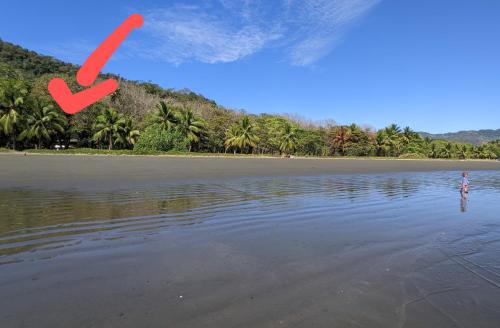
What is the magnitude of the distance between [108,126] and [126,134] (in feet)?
8.45

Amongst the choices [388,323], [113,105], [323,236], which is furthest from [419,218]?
[113,105]

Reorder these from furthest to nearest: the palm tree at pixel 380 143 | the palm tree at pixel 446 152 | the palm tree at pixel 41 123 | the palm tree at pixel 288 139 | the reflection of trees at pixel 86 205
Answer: the palm tree at pixel 446 152 < the palm tree at pixel 380 143 < the palm tree at pixel 288 139 < the palm tree at pixel 41 123 < the reflection of trees at pixel 86 205

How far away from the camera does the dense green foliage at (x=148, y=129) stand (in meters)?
42.1

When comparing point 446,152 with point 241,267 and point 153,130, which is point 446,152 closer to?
point 153,130

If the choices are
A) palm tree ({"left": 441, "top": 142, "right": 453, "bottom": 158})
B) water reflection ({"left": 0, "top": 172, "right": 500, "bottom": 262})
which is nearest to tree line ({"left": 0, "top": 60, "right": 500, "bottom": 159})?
palm tree ({"left": 441, "top": 142, "right": 453, "bottom": 158})

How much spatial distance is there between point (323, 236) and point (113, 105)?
184 feet

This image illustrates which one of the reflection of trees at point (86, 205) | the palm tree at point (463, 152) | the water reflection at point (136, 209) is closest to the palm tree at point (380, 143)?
the palm tree at point (463, 152)

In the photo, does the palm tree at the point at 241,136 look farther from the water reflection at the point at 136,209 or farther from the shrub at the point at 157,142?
the water reflection at the point at 136,209

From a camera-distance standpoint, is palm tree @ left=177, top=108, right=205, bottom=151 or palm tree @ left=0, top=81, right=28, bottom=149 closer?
palm tree @ left=0, top=81, right=28, bottom=149

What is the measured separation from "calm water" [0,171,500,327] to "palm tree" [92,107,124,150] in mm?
40842

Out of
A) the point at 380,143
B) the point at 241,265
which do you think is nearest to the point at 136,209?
the point at 241,265

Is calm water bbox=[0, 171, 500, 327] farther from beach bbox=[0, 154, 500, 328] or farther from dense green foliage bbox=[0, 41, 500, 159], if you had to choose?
dense green foliage bbox=[0, 41, 500, 159]

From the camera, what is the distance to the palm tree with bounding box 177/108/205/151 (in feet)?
169

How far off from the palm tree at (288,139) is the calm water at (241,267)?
53384 mm
